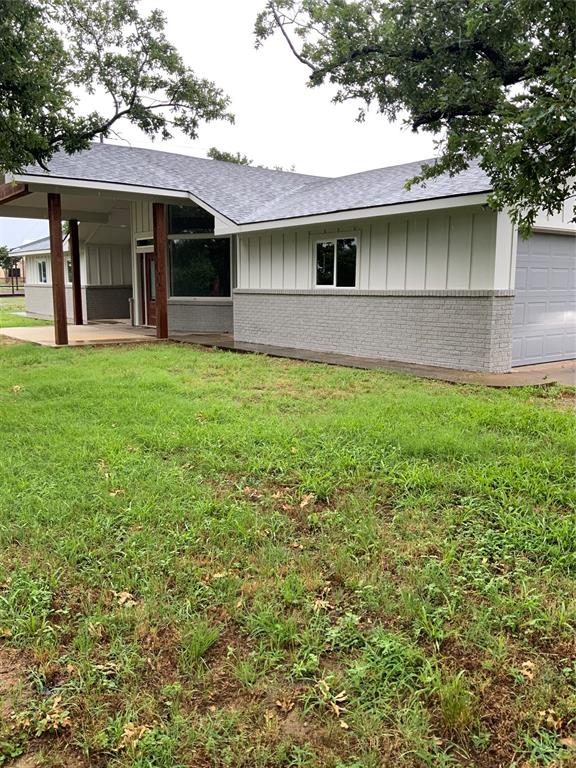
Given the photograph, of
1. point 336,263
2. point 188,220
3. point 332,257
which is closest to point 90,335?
point 188,220

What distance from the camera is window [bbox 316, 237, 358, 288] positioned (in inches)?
477

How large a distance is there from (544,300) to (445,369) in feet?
7.41

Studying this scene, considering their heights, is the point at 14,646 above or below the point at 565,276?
→ below

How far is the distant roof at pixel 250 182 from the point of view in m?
10.8

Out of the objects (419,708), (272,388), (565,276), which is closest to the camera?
(419,708)

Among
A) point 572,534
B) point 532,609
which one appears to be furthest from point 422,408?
point 532,609

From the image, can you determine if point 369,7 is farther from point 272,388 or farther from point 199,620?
→ point 199,620

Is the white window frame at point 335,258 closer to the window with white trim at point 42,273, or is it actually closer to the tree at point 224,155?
the window with white trim at point 42,273

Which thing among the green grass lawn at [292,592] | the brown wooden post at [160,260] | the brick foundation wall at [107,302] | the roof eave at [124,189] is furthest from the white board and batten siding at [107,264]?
the green grass lawn at [292,592]

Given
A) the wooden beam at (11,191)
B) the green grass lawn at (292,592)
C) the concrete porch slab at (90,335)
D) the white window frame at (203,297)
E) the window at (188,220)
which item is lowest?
the green grass lawn at (292,592)

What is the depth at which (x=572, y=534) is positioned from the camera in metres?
3.58

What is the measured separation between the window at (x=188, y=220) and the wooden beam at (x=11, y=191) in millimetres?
4208

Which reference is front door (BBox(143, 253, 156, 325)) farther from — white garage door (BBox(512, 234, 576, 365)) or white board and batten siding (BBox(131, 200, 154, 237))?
white garage door (BBox(512, 234, 576, 365))

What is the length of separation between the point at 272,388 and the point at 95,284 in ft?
52.1
